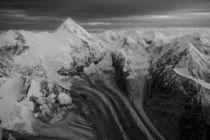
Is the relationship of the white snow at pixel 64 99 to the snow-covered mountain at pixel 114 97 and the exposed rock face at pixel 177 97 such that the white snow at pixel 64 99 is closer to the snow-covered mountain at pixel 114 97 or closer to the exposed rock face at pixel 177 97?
the snow-covered mountain at pixel 114 97

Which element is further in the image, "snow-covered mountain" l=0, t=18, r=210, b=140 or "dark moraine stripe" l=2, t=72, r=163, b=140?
"snow-covered mountain" l=0, t=18, r=210, b=140

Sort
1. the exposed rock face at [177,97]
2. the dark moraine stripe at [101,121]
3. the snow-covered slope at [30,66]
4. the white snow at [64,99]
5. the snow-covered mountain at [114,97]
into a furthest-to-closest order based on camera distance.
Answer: the white snow at [64,99]
the snow-covered slope at [30,66]
the snow-covered mountain at [114,97]
the dark moraine stripe at [101,121]
the exposed rock face at [177,97]

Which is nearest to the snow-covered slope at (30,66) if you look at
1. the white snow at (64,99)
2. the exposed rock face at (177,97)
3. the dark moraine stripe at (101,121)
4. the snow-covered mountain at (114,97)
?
the white snow at (64,99)

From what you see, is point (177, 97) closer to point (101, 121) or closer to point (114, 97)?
point (101, 121)

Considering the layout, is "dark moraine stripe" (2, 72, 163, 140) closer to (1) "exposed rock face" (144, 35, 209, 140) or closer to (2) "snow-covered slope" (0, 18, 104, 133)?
(1) "exposed rock face" (144, 35, 209, 140)

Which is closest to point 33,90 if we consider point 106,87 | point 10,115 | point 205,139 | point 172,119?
point 10,115

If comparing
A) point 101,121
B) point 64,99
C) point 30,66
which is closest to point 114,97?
point 101,121

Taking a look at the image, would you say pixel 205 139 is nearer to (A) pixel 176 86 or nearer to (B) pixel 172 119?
(B) pixel 172 119

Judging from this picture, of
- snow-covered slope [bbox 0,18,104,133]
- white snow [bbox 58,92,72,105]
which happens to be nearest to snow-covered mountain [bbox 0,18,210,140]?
white snow [bbox 58,92,72,105]
